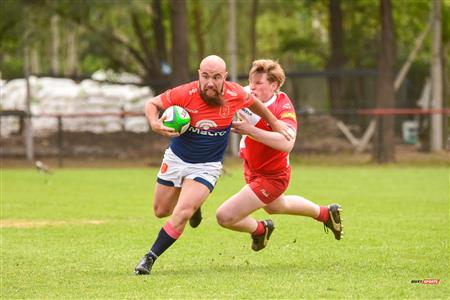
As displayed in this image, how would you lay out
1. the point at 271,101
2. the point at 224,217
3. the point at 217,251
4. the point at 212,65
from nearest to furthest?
the point at 212,65 < the point at 224,217 < the point at 271,101 < the point at 217,251

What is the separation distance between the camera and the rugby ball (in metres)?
8.89

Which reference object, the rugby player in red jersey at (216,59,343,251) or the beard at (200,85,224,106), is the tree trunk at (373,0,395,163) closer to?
the rugby player in red jersey at (216,59,343,251)

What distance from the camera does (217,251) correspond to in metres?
11.0

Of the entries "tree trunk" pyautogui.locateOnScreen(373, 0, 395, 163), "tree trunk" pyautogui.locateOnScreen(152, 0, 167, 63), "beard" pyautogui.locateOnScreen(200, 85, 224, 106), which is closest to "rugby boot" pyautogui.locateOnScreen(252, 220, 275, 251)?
"beard" pyautogui.locateOnScreen(200, 85, 224, 106)

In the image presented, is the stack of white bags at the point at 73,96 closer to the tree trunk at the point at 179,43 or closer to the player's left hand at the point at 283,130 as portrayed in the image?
the tree trunk at the point at 179,43

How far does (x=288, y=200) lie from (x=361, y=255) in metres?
0.99

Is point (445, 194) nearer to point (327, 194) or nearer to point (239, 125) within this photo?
point (327, 194)

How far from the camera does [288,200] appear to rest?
1029 centimetres

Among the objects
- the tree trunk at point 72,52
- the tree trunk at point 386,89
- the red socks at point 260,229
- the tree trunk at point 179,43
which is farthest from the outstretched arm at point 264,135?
the tree trunk at point 72,52

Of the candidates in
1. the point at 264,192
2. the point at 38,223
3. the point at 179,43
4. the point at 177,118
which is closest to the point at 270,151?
the point at 264,192

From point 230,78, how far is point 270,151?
21426mm

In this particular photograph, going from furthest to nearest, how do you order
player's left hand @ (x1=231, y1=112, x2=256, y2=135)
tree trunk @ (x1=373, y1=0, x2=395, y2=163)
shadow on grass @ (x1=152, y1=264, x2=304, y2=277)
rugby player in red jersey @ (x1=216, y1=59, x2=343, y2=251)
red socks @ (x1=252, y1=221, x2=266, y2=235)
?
tree trunk @ (x1=373, y1=0, x2=395, y2=163)
red socks @ (x1=252, y1=221, x2=266, y2=235)
rugby player in red jersey @ (x1=216, y1=59, x2=343, y2=251)
shadow on grass @ (x1=152, y1=264, x2=304, y2=277)
player's left hand @ (x1=231, y1=112, x2=256, y2=135)

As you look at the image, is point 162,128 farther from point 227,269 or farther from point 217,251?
point 217,251

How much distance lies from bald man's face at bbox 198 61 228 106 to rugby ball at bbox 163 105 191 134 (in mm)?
251
